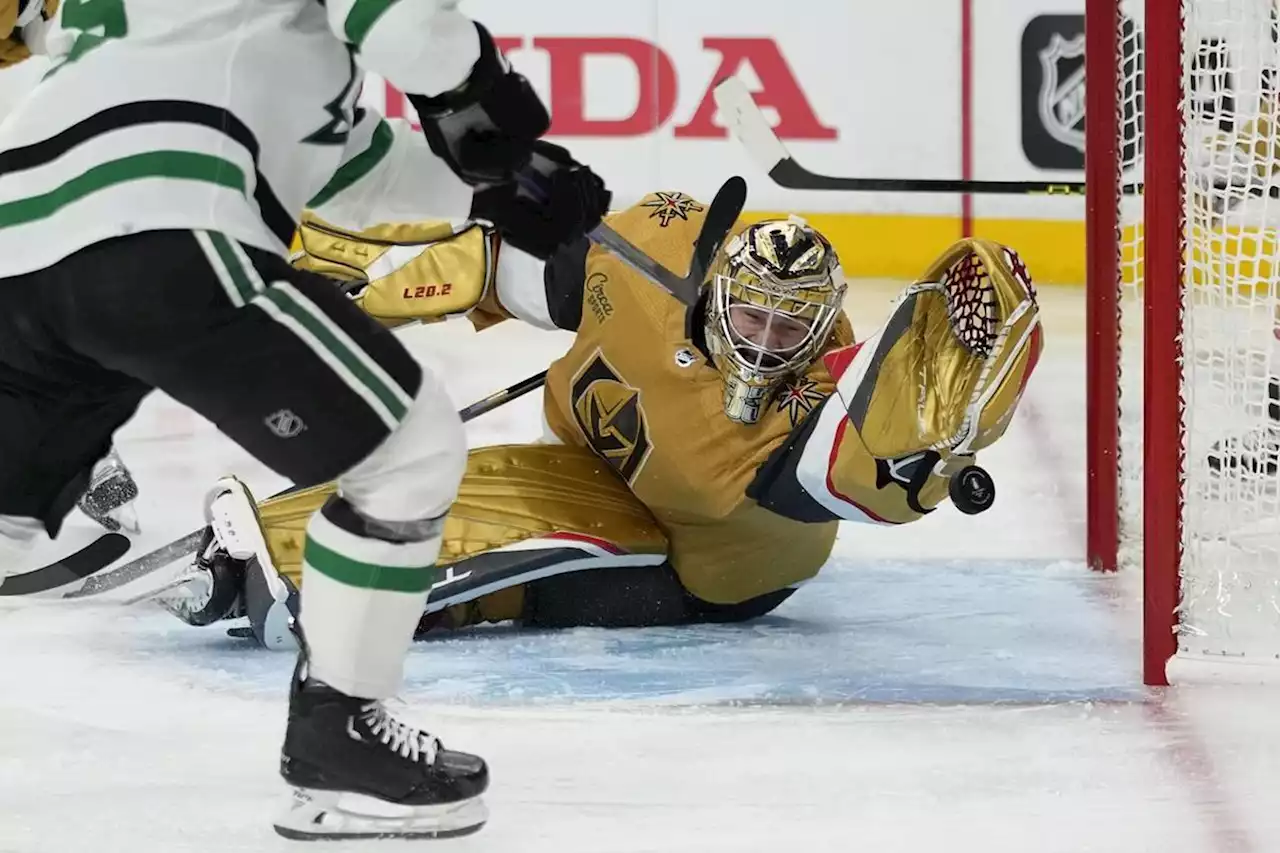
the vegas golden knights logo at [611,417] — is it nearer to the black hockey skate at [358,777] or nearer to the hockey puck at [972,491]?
the hockey puck at [972,491]

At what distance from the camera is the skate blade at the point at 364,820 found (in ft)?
5.52

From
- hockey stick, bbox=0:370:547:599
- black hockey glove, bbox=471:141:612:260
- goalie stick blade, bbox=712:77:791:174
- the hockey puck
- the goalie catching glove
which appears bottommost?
hockey stick, bbox=0:370:547:599

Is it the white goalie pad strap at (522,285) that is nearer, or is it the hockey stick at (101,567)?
the hockey stick at (101,567)

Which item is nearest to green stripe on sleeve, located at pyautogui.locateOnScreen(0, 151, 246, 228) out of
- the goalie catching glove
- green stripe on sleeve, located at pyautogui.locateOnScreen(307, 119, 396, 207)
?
green stripe on sleeve, located at pyautogui.locateOnScreen(307, 119, 396, 207)

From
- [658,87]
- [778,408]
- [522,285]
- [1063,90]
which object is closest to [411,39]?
[778,408]

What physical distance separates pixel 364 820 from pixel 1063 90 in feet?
12.9

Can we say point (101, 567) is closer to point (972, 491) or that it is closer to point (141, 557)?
point (141, 557)

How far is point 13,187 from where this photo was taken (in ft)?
5.10

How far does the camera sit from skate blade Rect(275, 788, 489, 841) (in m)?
1.68

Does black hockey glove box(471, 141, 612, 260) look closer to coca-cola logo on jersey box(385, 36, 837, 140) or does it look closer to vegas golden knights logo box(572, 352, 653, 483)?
vegas golden knights logo box(572, 352, 653, 483)

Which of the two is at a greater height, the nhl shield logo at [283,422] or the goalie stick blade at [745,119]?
the goalie stick blade at [745,119]

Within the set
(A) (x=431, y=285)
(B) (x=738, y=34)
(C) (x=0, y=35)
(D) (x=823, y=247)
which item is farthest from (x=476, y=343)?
(C) (x=0, y=35)

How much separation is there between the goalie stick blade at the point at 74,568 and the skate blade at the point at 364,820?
0.80 m

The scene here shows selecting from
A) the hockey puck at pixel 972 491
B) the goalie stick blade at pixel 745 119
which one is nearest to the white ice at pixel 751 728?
the hockey puck at pixel 972 491
